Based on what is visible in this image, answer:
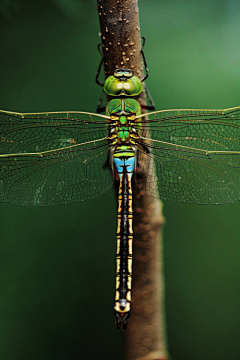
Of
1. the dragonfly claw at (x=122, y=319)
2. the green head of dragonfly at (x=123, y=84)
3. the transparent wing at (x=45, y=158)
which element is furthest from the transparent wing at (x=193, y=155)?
the dragonfly claw at (x=122, y=319)

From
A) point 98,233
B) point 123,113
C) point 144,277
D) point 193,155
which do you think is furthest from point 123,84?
point 98,233

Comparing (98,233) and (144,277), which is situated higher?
(98,233)

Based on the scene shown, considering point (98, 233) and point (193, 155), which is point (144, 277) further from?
point (98, 233)

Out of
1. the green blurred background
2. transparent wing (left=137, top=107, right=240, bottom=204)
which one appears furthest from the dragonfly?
the green blurred background

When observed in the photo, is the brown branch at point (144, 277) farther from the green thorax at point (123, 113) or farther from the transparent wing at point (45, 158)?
the transparent wing at point (45, 158)

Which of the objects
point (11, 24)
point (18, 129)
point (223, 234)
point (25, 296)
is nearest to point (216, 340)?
point (223, 234)

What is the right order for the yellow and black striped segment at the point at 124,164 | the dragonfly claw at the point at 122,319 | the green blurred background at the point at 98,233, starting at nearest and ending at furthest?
1. the dragonfly claw at the point at 122,319
2. the yellow and black striped segment at the point at 124,164
3. the green blurred background at the point at 98,233

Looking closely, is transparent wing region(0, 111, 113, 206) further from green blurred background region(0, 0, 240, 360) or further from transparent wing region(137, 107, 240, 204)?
green blurred background region(0, 0, 240, 360)
